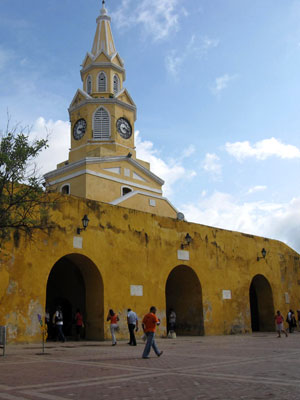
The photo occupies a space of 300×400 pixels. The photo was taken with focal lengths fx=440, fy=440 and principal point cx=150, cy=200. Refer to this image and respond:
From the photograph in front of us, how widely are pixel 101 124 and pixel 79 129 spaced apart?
1.82 metres

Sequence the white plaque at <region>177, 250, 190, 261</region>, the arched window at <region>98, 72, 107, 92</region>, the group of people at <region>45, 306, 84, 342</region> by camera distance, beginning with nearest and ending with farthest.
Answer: the group of people at <region>45, 306, 84, 342</region> < the white plaque at <region>177, 250, 190, 261</region> < the arched window at <region>98, 72, 107, 92</region>

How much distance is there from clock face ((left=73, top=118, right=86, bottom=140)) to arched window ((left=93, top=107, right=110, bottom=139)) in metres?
0.95

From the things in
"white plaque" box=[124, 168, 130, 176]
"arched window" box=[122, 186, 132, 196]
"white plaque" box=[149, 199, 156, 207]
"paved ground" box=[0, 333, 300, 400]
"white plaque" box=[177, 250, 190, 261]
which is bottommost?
"paved ground" box=[0, 333, 300, 400]

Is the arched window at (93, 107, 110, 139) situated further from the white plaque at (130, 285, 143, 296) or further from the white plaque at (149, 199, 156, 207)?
the white plaque at (130, 285, 143, 296)

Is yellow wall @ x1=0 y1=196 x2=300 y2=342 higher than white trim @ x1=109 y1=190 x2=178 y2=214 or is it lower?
lower

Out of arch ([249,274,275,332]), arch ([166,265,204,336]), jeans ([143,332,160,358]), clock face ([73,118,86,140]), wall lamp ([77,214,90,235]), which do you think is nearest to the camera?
jeans ([143,332,160,358])

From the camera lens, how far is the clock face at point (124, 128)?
32188mm

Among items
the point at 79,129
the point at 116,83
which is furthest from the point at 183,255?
the point at 116,83

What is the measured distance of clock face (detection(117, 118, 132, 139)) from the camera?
32.2 meters

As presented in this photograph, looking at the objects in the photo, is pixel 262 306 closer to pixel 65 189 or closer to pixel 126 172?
pixel 126 172

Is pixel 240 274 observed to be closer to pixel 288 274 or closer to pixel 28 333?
pixel 288 274

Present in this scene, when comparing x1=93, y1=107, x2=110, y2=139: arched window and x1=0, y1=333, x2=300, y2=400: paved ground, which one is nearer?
x1=0, y1=333, x2=300, y2=400: paved ground

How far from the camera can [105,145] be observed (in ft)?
102

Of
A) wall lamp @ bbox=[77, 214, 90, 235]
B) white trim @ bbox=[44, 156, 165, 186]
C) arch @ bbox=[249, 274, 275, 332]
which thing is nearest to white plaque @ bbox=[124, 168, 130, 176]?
white trim @ bbox=[44, 156, 165, 186]
